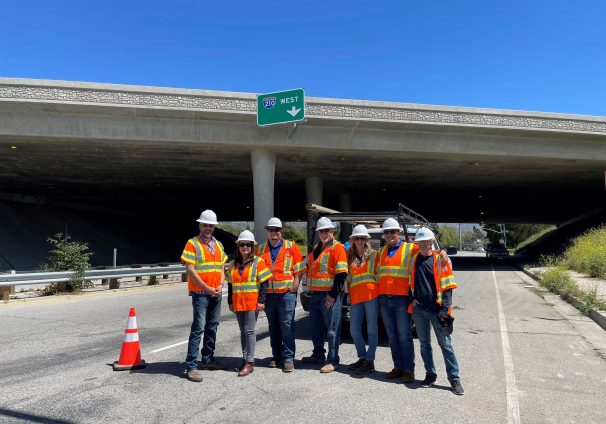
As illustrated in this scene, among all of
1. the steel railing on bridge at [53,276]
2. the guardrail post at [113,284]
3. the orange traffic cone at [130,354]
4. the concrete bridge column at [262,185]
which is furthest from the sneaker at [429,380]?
the concrete bridge column at [262,185]

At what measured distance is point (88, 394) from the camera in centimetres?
486

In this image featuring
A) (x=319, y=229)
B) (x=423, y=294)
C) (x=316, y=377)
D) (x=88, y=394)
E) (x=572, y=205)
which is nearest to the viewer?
(x=88, y=394)

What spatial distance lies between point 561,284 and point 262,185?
12820mm

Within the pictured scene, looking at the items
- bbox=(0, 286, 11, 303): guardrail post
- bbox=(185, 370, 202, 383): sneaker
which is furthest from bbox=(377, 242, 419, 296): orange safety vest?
bbox=(0, 286, 11, 303): guardrail post

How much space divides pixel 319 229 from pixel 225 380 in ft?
7.48

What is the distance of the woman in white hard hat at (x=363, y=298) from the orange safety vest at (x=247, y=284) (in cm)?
121

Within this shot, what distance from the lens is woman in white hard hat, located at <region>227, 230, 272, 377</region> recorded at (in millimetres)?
5738

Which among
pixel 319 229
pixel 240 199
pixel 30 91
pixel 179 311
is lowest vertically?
pixel 179 311

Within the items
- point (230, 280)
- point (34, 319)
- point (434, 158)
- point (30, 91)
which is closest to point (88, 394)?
point (230, 280)

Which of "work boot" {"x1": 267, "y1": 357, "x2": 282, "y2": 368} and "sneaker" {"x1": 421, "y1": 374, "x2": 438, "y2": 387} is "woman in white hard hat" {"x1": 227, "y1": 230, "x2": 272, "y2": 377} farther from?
"sneaker" {"x1": 421, "y1": 374, "x2": 438, "y2": 387}

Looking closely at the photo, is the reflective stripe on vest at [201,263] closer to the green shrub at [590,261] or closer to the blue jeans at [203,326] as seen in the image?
the blue jeans at [203,326]

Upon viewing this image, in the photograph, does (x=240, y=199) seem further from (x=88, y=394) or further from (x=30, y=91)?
(x=88, y=394)

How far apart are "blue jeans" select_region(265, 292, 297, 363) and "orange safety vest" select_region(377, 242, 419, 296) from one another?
1249mm

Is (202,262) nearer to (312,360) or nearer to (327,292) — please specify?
(327,292)
